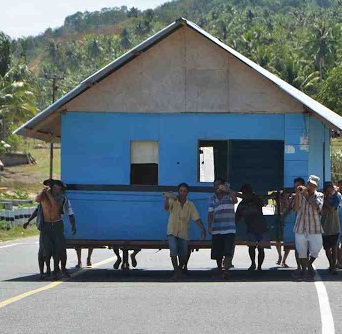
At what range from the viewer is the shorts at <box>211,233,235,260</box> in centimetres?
1625

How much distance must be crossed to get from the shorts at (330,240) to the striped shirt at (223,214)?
1.87m

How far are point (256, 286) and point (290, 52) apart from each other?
92.3 meters

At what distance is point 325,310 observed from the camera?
1163 centimetres

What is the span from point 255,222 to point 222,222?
136 centimetres

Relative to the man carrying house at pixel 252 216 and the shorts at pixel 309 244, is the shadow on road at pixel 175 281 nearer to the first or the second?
the shorts at pixel 309 244

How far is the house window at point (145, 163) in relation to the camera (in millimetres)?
17438

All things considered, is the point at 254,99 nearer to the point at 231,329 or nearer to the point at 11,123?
the point at 231,329

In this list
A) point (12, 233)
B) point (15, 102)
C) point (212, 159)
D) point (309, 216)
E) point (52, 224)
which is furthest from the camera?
point (15, 102)

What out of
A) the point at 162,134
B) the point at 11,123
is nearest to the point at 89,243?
the point at 162,134

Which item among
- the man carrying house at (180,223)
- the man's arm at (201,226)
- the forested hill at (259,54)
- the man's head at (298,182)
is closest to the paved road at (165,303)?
the man carrying house at (180,223)

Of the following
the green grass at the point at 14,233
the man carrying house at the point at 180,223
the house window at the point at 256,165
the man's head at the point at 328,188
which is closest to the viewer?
the man carrying house at the point at 180,223

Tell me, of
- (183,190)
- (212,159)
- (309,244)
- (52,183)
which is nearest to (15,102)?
(212,159)

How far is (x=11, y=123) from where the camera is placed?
7638 cm

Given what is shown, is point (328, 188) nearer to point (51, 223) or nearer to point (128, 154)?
point (128, 154)
